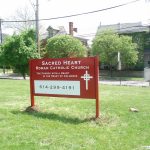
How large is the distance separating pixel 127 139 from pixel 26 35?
10466 millimetres

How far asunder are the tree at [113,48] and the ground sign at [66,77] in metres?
36.6

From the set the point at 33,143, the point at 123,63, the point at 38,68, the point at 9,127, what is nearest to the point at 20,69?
the point at 38,68

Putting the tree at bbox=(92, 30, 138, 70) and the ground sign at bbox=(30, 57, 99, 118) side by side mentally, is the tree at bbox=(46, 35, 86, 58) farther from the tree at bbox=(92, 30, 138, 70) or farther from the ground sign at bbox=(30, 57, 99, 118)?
the ground sign at bbox=(30, 57, 99, 118)

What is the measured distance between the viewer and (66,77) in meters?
9.31

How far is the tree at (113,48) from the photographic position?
46000 millimetres

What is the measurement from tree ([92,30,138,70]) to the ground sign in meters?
36.6

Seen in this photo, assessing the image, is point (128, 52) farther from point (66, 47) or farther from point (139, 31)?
point (66, 47)

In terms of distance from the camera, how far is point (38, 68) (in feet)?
32.5

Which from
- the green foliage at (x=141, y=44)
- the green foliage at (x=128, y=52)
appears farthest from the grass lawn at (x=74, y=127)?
the green foliage at (x=141, y=44)

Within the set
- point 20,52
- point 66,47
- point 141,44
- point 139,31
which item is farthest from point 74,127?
point 139,31

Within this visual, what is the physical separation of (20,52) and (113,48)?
32377 mm

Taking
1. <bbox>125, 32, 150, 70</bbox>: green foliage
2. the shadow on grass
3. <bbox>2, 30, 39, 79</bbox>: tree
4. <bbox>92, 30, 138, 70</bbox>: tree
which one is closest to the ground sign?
the shadow on grass

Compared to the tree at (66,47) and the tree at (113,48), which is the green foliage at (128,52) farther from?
the tree at (66,47)

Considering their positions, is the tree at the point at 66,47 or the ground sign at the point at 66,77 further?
the tree at the point at 66,47
